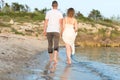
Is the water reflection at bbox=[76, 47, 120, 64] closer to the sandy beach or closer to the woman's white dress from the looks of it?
the sandy beach

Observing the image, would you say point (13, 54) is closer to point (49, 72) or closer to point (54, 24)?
point (54, 24)

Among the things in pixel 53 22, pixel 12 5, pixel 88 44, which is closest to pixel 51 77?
pixel 53 22

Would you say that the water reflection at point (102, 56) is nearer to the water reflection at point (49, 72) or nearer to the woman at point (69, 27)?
the woman at point (69, 27)

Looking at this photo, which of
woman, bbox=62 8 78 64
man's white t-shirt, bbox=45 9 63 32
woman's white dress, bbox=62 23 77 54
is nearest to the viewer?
man's white t-shirt, bbox=45 9 63 32

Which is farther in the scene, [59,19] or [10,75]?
[59,19]

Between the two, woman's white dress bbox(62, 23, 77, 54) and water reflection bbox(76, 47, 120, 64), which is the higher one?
woman's white dress bbox(62, 23, 77, 54)

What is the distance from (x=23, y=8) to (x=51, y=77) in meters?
61.1

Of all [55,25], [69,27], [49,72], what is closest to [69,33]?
[69,27]

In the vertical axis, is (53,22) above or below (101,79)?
above

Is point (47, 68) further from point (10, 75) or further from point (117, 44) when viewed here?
point (117, 44)

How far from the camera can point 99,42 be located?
1431 inches

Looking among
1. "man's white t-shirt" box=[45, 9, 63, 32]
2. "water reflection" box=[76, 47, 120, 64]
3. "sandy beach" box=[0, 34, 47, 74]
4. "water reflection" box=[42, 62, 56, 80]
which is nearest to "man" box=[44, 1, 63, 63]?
"man's white t-shirt" box=[45, 9, 63, 32]

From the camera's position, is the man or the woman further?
the woman

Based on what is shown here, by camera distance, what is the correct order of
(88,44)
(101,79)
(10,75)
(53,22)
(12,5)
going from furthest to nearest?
(12,5) → (88,44) → (53,22) → (101,79) → (10,75)
